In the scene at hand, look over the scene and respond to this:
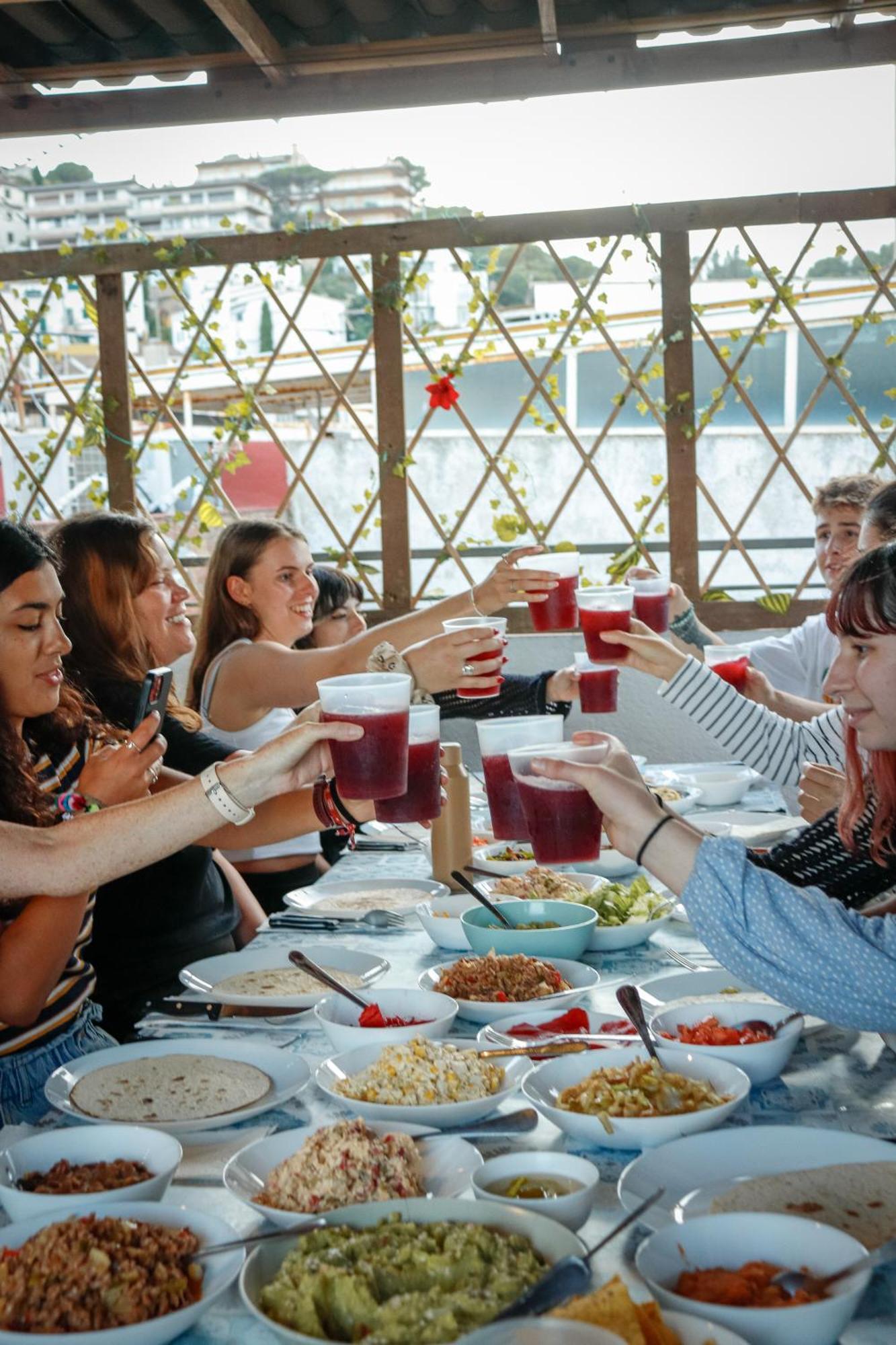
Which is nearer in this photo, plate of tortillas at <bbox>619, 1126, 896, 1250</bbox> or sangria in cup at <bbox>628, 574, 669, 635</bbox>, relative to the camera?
plate of tortillas at <bbox>619, 1126, 896, 1250</bbox>

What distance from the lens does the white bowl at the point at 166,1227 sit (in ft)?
3.26

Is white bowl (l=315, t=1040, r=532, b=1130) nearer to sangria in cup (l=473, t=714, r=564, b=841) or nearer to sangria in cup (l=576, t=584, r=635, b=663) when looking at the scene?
sangria in cup (l=473, t=714, r=564, b=841)

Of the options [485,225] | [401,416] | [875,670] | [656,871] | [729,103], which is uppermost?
[729,103]

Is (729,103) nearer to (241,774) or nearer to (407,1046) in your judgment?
(241,774)

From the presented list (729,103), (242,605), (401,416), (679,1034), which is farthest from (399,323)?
(679,1034)

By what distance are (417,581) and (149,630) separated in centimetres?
268

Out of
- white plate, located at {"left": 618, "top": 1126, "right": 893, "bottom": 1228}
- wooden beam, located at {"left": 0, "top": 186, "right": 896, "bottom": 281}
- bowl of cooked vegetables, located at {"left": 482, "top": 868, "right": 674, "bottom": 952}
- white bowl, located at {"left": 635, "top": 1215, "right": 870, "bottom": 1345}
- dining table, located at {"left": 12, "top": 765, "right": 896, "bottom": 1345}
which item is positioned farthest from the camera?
wooden beam, located at {"left": 0, "top": 186, "right": 896, "bottom": 281}

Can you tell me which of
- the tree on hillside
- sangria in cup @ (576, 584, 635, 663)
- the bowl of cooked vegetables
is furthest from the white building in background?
the bowl of cooked vegetables

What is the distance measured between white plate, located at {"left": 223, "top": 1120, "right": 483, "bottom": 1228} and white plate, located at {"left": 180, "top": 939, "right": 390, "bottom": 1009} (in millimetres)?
532

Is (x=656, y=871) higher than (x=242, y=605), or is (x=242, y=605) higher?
(x=242, y=605)

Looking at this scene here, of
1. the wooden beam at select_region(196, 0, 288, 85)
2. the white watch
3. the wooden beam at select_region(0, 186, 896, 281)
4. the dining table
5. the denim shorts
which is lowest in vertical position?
the denim shorts

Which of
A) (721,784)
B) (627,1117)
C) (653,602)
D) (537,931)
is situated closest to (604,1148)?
(627,1117)

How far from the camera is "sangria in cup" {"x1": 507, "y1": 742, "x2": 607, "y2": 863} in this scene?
1776 mm

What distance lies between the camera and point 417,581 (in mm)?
5617
